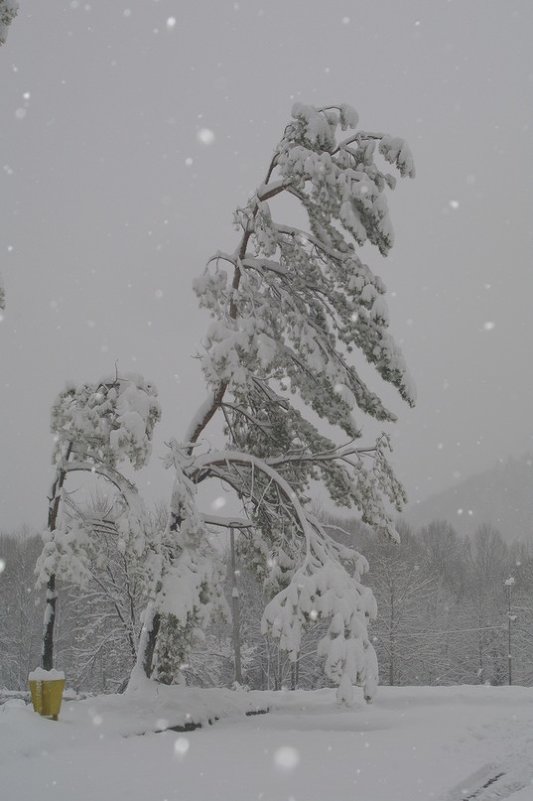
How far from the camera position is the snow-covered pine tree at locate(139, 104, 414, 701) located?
33.8ft

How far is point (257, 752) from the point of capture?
7.28m

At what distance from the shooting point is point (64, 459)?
1014cm

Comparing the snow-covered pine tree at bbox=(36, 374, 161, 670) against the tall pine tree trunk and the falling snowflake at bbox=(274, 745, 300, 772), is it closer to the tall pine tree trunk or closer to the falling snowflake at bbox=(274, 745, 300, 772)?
the tall pine tree trunk

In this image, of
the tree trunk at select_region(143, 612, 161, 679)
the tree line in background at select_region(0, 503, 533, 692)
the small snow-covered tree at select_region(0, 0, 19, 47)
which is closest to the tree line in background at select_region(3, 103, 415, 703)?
the tree trunk at select_region(143, 612, 161, 679)

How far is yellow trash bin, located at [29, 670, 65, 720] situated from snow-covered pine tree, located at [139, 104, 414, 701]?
2115 mm

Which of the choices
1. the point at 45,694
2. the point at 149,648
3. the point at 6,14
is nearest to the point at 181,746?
the point at 45,694

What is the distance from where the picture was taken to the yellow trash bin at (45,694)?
802cm

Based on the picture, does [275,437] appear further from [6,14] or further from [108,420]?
[6,14]

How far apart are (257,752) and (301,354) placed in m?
6.18

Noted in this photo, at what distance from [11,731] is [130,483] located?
386 cm

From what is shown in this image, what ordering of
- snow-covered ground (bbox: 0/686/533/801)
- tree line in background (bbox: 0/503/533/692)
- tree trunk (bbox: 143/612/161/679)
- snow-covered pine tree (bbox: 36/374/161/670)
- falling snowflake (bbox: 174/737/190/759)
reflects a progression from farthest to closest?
tree line in background (bbox: 0/503/533/692)
tree trunk (bbox: 143/612/161/679)
snow-covered pine tree (bbox: 36/374/161/670)
falling snowflake (bbox: 174/737/190/759)
snow-covered ground (bbox: 0/686/533/801)

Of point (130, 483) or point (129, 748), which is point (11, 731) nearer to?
point (129, 748)

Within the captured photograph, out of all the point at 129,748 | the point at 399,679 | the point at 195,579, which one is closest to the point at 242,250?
the point at 195,579

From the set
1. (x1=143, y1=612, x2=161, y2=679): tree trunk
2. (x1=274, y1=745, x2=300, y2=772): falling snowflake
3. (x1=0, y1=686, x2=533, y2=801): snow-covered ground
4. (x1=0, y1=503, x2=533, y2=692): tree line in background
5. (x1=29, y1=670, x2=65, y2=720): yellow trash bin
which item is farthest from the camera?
(x1=0, y1=503, x2=533, y2=692): tree line in background
